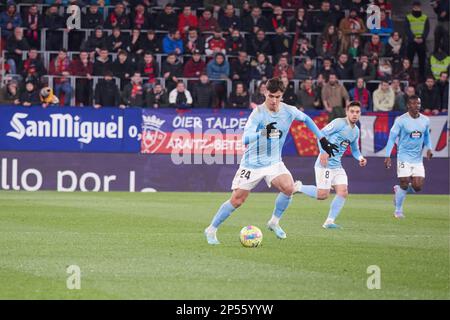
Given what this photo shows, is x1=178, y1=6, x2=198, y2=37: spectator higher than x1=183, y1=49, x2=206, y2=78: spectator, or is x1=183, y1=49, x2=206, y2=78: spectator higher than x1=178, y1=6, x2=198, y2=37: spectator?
x1=178, y1=6, x2=198, y2=37: spectator

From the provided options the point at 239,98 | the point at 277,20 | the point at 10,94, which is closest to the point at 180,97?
the point at 239,98

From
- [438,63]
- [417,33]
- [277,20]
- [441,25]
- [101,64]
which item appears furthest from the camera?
[417,33]

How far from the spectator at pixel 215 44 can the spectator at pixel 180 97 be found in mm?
2566

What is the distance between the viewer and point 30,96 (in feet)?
92.2

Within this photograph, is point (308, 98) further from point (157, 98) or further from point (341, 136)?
point (341, 136)

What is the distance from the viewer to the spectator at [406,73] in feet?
102

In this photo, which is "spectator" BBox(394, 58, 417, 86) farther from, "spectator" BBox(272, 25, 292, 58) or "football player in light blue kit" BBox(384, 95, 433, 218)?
"football player in light blue kit" BBox(384, 95, 433, 218)

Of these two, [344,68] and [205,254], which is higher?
[344,68]

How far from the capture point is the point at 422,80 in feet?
106

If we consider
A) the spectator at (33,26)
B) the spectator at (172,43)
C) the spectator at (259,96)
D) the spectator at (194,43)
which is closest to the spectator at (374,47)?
the spectator at (259,96)

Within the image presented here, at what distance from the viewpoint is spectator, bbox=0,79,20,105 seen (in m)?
28.1

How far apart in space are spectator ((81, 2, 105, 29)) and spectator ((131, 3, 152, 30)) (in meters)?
1.26

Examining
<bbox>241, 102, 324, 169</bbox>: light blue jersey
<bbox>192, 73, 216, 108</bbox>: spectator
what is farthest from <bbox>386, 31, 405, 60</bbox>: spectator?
<bbox>241, 102, 324, 169</bbox>: light blue jersey

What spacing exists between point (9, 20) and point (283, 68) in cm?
822
